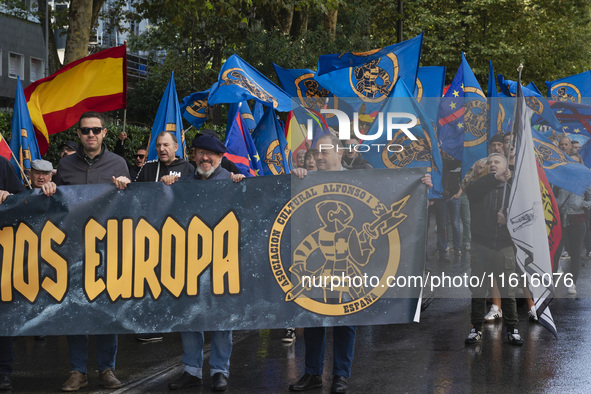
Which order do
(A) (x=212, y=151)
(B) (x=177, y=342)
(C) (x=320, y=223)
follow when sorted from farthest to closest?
(B) (x=177, y=342)
(A) (x=212, y=151)
(C) (x=320, y=223)

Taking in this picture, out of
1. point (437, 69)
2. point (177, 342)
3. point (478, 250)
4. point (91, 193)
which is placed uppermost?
point (437, 69)

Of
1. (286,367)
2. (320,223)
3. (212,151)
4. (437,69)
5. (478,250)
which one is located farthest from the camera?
(437,69)

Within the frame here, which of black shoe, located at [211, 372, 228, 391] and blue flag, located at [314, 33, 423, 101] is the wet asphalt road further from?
blue flag, located at [314, 33, 423, 101]

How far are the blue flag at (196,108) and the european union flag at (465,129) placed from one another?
15.9ft

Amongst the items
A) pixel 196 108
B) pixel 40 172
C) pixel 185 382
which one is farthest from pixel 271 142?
pixel 185 382

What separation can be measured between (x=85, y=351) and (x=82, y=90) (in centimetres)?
325

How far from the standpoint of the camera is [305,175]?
639 centimetres

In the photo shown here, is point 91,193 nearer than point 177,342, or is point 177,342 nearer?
point 91,193

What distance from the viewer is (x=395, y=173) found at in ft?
21.0

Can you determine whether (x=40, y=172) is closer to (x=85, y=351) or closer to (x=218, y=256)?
(x=85, y=351)

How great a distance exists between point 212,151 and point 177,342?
254cm

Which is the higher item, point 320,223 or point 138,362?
point 320,223

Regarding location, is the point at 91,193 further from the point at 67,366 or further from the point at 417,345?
the point at 417,345

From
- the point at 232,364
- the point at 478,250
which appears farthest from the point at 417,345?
the point at 232,364
